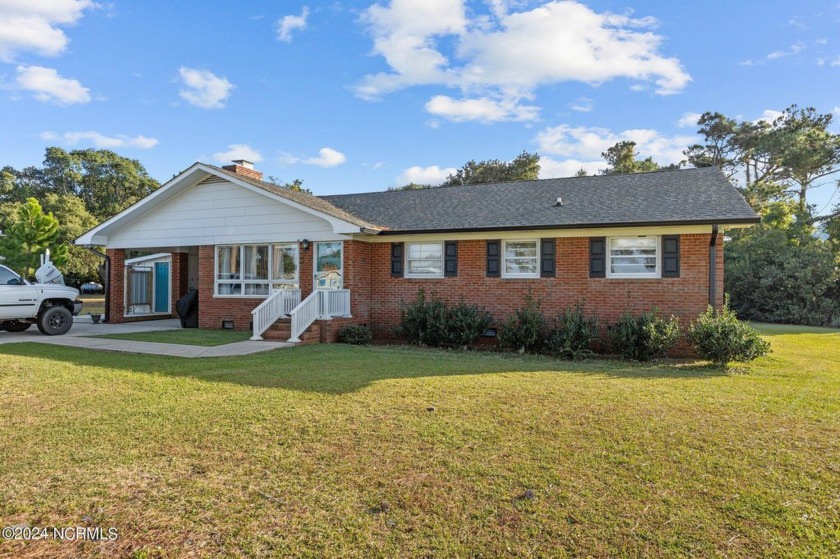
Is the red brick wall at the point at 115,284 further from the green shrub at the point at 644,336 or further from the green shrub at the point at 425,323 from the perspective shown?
the green shrub at the point at 644,336

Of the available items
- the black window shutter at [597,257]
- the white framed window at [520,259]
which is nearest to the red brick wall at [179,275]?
the white framed window at [520,259]

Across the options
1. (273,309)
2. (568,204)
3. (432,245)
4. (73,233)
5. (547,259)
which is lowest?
(273,309)

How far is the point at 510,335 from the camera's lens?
1185 cm

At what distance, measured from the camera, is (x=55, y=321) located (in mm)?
13297

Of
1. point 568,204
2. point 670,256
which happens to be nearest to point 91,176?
point 568,204

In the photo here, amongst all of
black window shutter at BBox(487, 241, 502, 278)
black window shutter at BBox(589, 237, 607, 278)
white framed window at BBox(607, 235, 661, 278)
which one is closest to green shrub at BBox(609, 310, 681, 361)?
white framed window at BBox(607, 235, 661, 278)

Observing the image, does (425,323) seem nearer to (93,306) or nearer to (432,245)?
(432,245)

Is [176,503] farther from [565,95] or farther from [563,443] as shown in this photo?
[565,95]

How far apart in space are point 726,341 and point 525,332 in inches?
160

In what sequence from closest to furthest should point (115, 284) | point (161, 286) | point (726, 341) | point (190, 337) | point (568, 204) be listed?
point (726, 341), point (190, 337), point (568, 204), point (115, 284), point (161, 286)

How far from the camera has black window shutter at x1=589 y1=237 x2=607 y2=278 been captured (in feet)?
39.9

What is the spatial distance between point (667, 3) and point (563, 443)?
13.1m

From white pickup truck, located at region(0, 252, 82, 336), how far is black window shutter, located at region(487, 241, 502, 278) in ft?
38.1

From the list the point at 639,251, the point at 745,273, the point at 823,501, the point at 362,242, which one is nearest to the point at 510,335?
the point at 639,251
